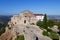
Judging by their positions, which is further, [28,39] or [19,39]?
[19,39]

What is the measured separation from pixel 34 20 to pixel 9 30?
8.92 m

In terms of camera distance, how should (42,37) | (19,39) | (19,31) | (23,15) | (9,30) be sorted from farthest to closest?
(9,30), (23,15), (19,31), (19,39), (42,37)

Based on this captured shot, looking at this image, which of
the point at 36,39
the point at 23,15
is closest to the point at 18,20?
the point at 23,15

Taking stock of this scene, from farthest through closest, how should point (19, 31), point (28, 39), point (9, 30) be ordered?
1. point (9, 30)
2. point (19, 31)
3. point (28, 39)

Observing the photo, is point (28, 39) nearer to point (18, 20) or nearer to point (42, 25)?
point (42, 25)

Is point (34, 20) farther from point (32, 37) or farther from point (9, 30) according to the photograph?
point (32, 37)

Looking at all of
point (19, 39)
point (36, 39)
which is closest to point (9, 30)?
point (19, 39)

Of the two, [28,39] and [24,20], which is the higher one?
[24,20]

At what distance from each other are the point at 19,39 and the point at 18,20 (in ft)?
37.0

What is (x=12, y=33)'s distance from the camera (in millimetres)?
47531

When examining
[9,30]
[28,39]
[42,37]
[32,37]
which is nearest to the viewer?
[42,37]

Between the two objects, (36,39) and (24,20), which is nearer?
(36,39)

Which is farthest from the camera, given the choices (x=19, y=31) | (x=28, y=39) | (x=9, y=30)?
(x=9, y=30)

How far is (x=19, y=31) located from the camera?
43594 mm
